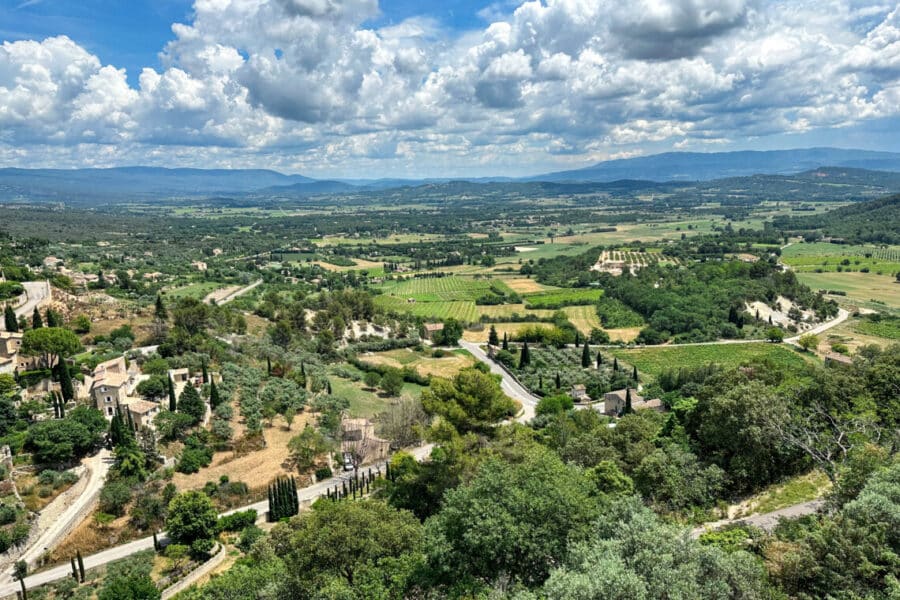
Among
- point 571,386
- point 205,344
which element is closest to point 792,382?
point 571,386

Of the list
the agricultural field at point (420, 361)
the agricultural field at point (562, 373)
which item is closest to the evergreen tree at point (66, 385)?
the agricultural field at point (420, 361)

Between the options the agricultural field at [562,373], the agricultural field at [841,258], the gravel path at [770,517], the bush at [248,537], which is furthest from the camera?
the agricultural field at [841,258]

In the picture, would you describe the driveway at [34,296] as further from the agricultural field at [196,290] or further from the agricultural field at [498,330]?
the agricultural field at [498,330]

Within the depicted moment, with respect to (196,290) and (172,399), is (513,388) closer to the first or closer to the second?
(172,399)

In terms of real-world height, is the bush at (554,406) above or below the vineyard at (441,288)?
above

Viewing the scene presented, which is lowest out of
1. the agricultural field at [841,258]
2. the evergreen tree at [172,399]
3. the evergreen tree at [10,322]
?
the agricultural field at [841,258]

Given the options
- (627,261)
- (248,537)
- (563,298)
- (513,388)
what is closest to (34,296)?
(248,537)

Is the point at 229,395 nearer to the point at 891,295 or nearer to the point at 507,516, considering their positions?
the point at 507,516

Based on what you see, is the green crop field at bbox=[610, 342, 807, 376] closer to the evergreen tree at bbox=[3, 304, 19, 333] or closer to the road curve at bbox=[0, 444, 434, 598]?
the road curve at bbox=[0, 444, 434, 598]
